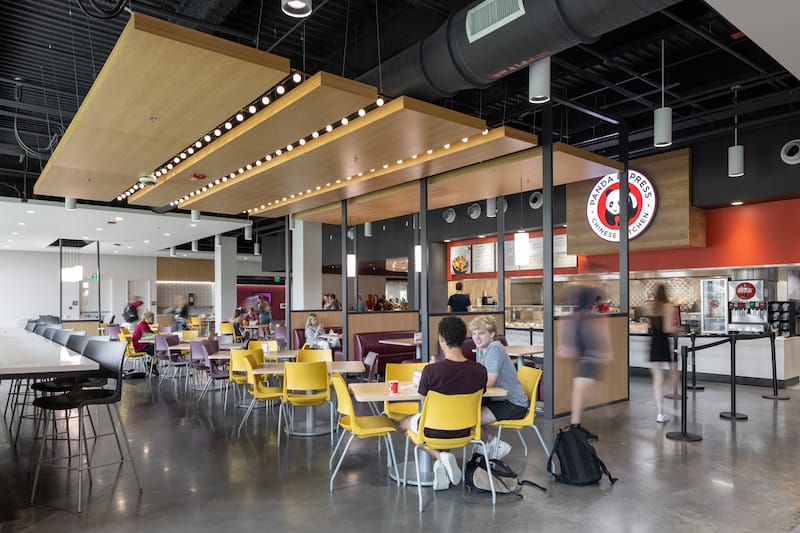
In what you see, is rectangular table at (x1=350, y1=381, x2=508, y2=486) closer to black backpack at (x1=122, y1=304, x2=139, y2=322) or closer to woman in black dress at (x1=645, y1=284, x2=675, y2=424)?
woman in black dress at (x1=645, y1=284, x2=675, y2=424)

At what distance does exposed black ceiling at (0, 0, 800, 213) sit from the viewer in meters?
5.47

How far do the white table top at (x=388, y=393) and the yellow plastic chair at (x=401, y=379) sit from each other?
0.28m

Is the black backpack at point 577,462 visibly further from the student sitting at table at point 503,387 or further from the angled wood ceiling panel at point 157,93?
the angled wood ceiling panel at point 157,93

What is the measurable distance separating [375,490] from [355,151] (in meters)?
3.98

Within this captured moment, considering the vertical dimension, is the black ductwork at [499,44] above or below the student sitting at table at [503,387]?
above

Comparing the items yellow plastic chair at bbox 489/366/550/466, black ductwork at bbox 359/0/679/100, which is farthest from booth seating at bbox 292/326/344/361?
yellow plastic chair at bbox 489/366/550/466

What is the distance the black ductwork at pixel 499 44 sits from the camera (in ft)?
11.7

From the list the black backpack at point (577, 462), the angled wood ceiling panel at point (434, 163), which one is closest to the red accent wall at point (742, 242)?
the angled wood ceiling panel at point (434, 163)

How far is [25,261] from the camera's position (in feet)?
64.5

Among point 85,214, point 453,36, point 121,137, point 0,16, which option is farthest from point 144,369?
point 453,36

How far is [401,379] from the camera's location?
4859mm

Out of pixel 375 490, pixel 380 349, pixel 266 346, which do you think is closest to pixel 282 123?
pixel 266 346

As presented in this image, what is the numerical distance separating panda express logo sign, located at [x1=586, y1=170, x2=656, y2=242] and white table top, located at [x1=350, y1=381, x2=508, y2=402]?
6.20 meters

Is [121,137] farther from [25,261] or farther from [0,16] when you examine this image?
[25,261]
